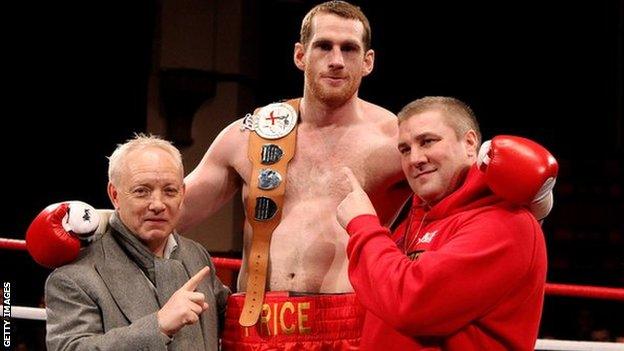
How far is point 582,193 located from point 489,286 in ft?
16.0

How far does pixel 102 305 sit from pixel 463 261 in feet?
2.12

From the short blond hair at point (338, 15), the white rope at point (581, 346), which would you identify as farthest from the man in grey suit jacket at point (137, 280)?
the white rope at point (581, 346)

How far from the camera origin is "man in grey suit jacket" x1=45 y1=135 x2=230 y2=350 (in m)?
1.47

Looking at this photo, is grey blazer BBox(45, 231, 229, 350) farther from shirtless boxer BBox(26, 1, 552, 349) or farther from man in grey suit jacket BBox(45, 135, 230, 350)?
shirtless boxer BBox(26, 1, 552, 349)

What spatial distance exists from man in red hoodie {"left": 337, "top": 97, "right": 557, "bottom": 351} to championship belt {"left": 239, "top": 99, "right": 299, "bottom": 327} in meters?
0.46

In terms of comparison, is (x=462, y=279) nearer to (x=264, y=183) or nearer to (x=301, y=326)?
(x=301, y=326)

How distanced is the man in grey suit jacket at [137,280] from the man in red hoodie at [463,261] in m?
0.32

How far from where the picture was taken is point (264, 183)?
78.4 inches

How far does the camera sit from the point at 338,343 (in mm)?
1854

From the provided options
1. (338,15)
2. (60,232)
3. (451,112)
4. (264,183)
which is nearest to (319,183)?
(264,183)

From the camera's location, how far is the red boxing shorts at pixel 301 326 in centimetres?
185

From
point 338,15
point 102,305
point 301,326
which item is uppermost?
point 338,15

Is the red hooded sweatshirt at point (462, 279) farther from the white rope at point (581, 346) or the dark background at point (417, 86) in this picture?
the dark background at point (417, 86)

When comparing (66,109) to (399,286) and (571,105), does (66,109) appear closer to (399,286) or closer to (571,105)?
(571,105)
